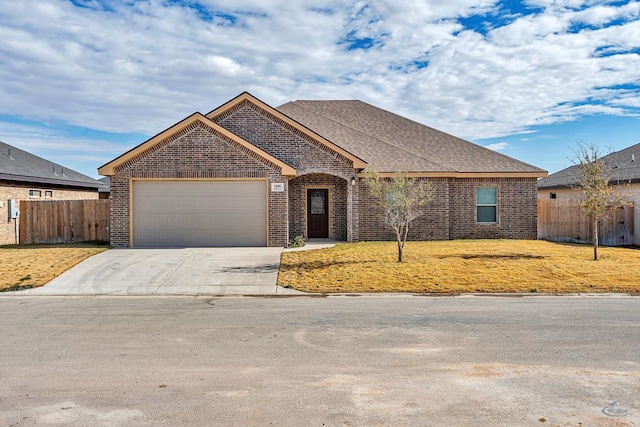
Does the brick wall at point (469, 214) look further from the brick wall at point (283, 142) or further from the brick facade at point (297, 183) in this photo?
the brick wall at point (283, 142)

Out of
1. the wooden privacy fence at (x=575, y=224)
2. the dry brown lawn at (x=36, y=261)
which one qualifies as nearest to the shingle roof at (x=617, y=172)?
the wooden privacy fence at (x=575, y=224)

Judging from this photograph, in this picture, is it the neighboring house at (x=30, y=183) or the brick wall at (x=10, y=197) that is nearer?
the brick wall at (x=10, y=197)

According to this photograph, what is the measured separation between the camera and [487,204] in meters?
22.3

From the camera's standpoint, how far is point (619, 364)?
260 inches

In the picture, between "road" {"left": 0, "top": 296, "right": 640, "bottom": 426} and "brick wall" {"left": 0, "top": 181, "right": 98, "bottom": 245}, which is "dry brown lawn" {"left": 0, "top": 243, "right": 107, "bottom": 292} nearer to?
"brick wall" {"left": 0, "top": 181, "right": 98, "bottom": 245}

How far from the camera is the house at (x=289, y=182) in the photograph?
19.0m

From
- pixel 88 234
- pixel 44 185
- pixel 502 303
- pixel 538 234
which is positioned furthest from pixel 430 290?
pixel 44 185

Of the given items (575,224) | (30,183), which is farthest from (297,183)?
(575,224)

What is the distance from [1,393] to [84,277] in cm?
859

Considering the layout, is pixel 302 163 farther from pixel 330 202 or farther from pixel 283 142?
pixel 330 202

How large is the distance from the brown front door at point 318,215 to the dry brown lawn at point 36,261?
8.18 meters

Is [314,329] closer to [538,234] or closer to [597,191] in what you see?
[597,191]

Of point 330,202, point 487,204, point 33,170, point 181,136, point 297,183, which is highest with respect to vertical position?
point 181,136

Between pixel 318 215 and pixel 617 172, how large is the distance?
14.0 m
